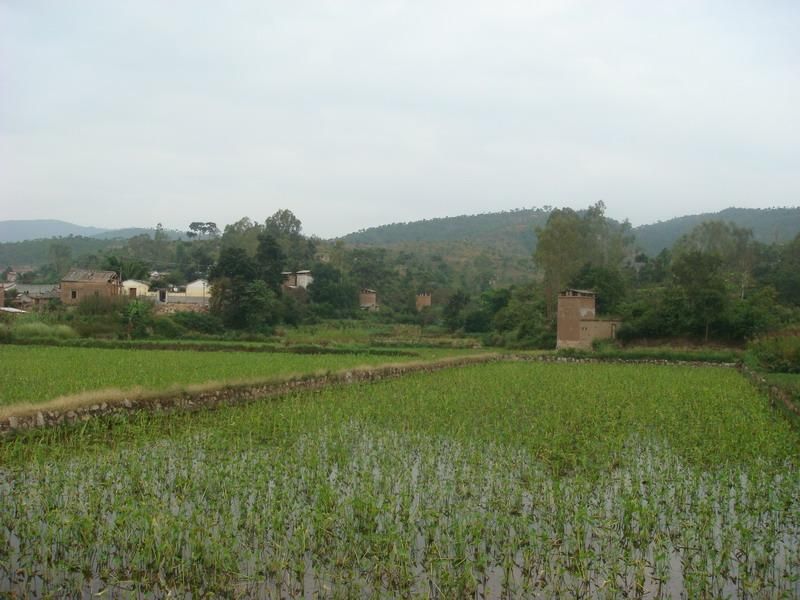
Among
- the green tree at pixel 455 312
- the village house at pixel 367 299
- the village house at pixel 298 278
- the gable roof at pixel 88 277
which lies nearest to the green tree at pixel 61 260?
the gable roof at pixel 88 277

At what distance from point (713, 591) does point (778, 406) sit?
10870mm

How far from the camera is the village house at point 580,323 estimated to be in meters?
34.9

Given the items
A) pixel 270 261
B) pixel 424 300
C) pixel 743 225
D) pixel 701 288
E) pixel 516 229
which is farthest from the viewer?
pixel 516 229

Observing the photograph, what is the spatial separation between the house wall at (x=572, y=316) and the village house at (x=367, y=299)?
23802mm

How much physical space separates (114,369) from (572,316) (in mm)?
23003

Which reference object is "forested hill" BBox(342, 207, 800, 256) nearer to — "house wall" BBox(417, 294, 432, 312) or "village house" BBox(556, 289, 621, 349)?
"house wall" BBox(417, 294, 432, 312)

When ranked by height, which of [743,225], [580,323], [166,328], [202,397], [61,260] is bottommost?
[202,397]

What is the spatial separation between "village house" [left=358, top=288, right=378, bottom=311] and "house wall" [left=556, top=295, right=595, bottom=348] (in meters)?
23.8

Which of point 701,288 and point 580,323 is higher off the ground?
point 701,288

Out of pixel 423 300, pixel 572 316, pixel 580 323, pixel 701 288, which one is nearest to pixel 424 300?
pixel 423 300

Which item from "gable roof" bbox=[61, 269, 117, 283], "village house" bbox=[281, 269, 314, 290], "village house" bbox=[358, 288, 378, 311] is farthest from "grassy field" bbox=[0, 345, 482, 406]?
"village house" bbox=[358, 288, 378, 311]

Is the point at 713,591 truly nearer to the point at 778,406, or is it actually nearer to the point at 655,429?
the point at 655,429

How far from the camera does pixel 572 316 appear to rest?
115ft

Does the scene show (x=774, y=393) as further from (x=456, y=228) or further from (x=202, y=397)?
(x=456, y=228)
